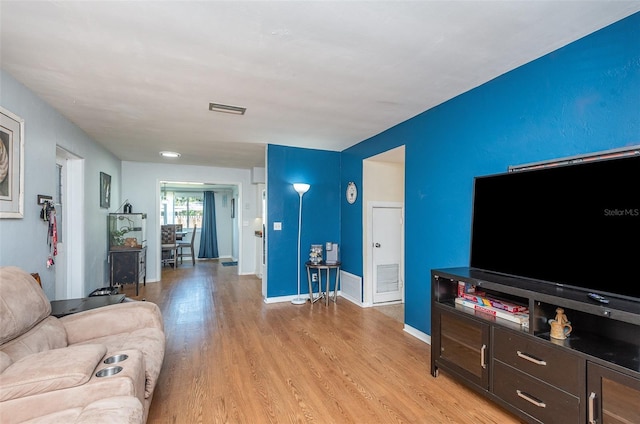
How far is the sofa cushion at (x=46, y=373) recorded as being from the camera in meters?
1.23

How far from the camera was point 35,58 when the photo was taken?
209 cm

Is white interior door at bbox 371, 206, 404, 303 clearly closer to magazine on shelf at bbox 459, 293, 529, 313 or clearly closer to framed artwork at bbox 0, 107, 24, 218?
magazine on shelf at bbox 459, 293, 529, 313

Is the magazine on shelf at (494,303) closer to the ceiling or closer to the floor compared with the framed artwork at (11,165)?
closer to the floor

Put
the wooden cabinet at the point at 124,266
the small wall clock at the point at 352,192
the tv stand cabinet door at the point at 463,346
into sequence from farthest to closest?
the wooden cabinet at the point at 124,266
the small wall clock at the point at 352,192
the tv stand cabinet door at the point at 463,346

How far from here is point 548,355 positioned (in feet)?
5.44

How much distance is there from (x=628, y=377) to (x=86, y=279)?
16.8 feet

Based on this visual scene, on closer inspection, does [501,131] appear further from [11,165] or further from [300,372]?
[11,165]

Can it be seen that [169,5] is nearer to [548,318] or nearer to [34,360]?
[34,360]

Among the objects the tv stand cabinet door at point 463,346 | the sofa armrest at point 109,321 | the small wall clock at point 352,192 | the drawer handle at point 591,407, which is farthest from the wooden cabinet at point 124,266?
the drawer handle at point 591,407

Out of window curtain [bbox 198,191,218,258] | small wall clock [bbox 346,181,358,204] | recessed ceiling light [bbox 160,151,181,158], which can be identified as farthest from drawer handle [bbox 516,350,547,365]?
window curtain [bbox 198,191,218,258]

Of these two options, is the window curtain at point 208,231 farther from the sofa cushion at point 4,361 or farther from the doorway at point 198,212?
the sofa cushion at point 4,361

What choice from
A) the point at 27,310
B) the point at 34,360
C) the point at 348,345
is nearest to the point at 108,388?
the point at 34,360

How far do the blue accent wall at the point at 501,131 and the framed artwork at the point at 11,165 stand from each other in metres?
3.49

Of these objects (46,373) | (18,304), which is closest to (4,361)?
(46,373)
